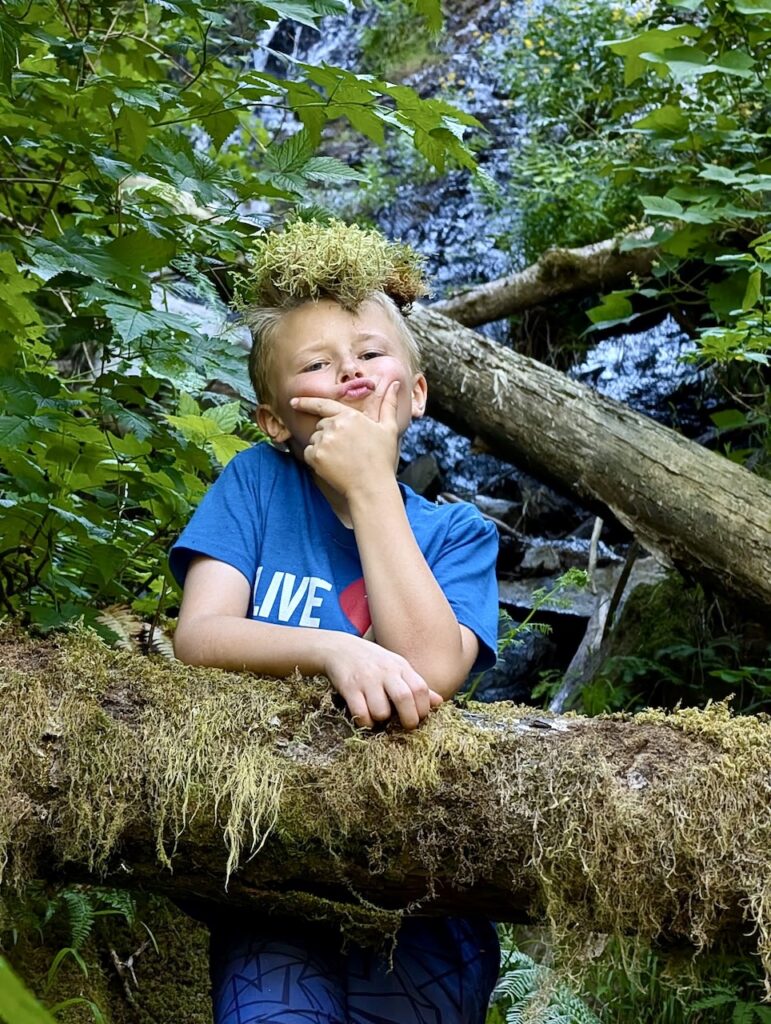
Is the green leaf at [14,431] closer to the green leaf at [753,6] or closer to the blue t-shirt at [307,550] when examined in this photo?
the blue t-shirt at [307,550]

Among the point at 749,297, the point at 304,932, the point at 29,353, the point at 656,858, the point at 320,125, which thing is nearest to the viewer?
the point at 656,858

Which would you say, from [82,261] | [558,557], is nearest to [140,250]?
[82,261]

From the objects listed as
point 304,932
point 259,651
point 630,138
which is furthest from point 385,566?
point 630,138

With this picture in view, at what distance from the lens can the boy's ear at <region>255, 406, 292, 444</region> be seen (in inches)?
94.6

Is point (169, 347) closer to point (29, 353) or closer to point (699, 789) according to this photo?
point (29, 353)

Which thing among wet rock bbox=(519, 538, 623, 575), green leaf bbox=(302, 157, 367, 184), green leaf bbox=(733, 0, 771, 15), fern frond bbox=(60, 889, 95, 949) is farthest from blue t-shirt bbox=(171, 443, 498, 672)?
wet rock bbox=(519, 538, 623, 575)

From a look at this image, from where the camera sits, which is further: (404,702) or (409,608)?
(409,608)

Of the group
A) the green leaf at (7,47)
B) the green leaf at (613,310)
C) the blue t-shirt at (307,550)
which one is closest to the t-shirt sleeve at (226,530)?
the blue t-shirt at (307,550)

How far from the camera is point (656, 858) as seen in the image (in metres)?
1.58

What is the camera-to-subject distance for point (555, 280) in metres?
6.81

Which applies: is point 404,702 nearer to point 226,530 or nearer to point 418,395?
point 226,530

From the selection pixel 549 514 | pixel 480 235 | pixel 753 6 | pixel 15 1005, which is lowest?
pixel 549 514

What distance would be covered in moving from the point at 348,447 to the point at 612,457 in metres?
2.55

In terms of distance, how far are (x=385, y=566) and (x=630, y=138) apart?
677 cm
